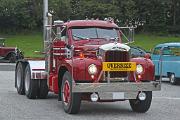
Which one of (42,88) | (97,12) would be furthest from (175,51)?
(97,12)

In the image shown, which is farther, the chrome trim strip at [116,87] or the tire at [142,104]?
the tire at [142,104]

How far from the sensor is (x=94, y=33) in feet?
49.2

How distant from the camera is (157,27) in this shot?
68188mm

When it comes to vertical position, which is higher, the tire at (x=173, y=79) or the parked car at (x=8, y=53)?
the tire at (x=173, y=79)

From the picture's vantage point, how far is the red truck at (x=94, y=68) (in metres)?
12.9

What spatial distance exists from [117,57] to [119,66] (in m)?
0.28

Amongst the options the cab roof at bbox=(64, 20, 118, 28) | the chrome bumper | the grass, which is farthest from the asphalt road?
the grass

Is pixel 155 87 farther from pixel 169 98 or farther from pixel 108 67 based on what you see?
pixel 169 98

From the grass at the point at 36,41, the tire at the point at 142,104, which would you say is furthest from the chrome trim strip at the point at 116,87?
the grass at the point at 36,41

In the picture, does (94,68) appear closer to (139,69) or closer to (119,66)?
(119,66)

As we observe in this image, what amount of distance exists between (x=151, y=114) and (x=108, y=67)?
1.70 metres

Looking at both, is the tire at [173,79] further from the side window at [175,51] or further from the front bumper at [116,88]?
the front bumper at [116,88]

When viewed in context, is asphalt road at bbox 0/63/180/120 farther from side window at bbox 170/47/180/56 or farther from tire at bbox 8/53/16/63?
tire at bbox 8/53/16/63

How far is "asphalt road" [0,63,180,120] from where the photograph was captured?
42.2 ft
